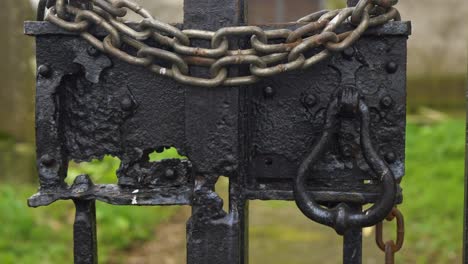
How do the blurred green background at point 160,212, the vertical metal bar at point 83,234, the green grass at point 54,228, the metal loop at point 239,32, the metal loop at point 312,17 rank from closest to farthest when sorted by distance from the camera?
the metal loop at point 239,32
the metal loop at point 312,17
the vertical metal bar at point 83,234
the green grass at point 54,228
the blurred green background at point 160,212

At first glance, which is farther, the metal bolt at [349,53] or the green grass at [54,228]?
the green grass at [54,228]

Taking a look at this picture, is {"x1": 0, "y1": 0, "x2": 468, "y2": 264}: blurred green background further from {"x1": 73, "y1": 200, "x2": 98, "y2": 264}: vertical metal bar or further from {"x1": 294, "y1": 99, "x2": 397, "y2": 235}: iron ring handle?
{"x1": 294, "y1": 99, "x2": 397, "y2": 235}: iron ring handle

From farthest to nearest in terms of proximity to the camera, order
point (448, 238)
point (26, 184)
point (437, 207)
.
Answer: point (26, 184) < point (437, 207) < point (448, 238)

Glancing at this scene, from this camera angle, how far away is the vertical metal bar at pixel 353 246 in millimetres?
1315

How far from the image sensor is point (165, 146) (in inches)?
50.8

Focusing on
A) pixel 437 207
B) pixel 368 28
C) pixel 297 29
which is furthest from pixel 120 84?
pixel 437 207

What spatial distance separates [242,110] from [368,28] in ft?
0.83

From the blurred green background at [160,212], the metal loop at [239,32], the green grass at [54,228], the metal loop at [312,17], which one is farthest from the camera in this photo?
the blurred green background at [160,212]

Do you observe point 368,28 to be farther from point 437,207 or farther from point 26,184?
point 26,184

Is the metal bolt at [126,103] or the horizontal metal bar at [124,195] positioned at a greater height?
the metal bolt at [126,103]

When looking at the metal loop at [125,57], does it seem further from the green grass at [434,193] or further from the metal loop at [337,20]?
the green grass at [434,193]

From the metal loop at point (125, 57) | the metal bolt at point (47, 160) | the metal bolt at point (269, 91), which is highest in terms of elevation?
the metal loop at point (125, 57)

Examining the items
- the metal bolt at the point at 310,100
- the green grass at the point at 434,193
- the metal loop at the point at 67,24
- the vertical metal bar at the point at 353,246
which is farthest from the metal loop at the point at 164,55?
the green grass at the point at 434,193

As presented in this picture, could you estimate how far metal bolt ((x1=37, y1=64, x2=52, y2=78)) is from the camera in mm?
1269
